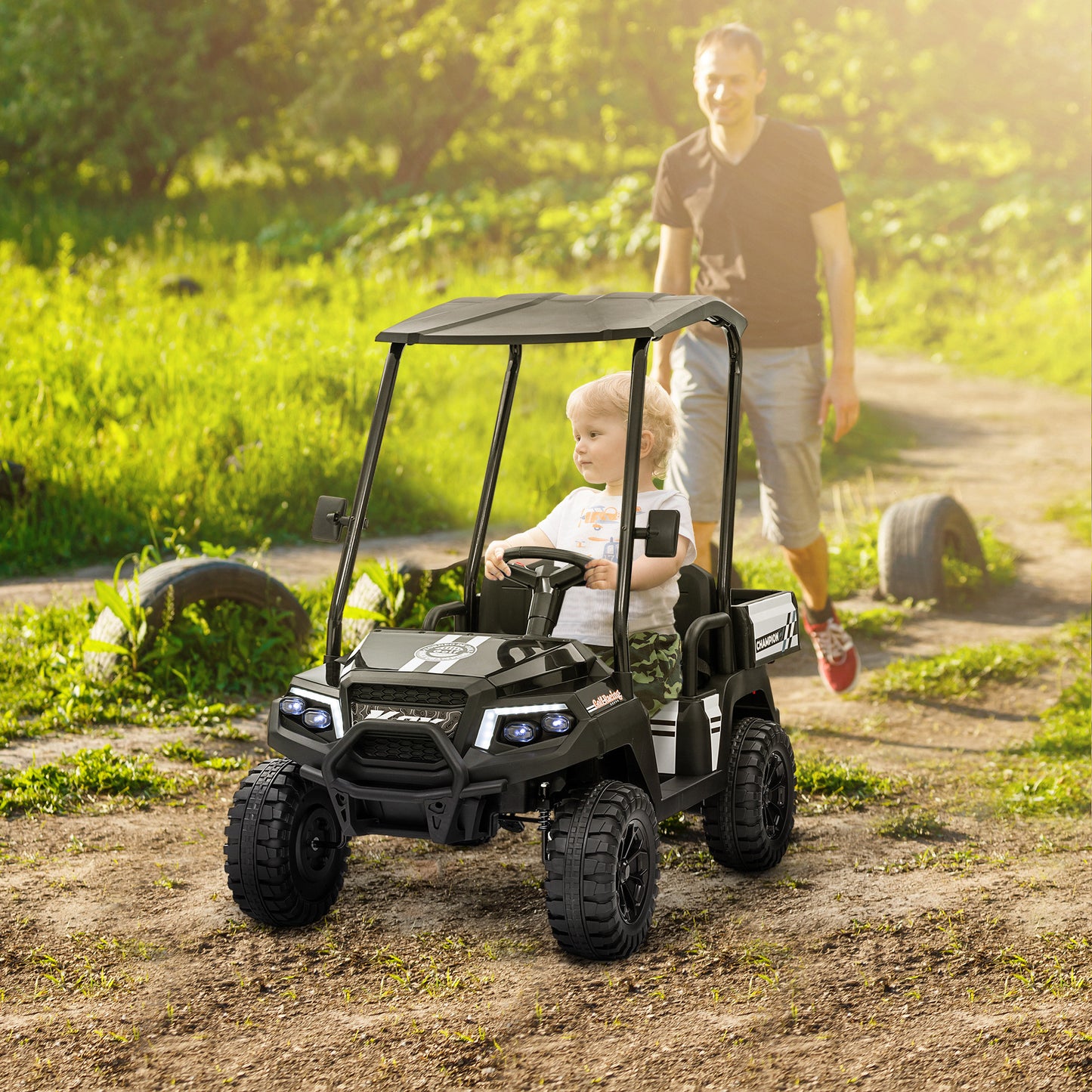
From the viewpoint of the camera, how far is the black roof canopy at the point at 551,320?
3182 mm

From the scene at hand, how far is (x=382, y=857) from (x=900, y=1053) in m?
1.67

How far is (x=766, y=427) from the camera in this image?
18.1 ft

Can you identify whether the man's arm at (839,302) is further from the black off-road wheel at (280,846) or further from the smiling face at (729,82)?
the black off-road wheel at (280,846)

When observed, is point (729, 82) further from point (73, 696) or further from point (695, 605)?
point (73, 696)

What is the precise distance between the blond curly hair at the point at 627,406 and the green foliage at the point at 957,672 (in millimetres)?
2762

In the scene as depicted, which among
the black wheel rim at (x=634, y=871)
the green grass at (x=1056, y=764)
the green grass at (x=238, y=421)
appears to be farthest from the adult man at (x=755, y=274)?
the green grass at (x=238, y=421)

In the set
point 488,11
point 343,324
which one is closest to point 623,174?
point 488,11

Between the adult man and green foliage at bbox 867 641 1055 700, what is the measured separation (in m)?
1.11

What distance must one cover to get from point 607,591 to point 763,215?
2.34 metres

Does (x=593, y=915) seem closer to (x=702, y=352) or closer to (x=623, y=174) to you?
(x=702, y=352)

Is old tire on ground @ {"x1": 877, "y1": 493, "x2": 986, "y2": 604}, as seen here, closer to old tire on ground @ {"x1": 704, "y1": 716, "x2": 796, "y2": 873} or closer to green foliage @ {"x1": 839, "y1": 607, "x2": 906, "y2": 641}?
green foliage @ {"x1": 839, "y1": 607, "x2": 906, "y2": 641}

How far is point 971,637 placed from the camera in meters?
6.83

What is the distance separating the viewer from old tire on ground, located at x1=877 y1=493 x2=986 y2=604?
23.6ft

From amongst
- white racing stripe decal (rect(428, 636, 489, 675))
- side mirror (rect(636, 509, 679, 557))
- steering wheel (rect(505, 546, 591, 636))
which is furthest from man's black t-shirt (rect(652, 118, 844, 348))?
white racing stripe decal (rect(428, 636, 489, 675))
